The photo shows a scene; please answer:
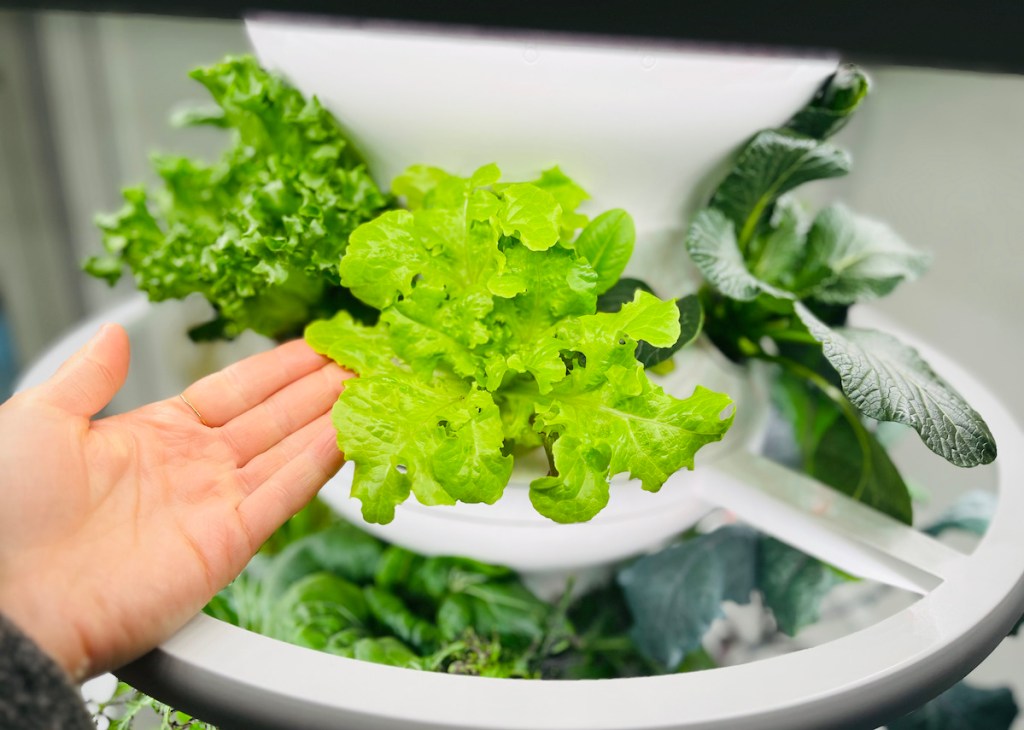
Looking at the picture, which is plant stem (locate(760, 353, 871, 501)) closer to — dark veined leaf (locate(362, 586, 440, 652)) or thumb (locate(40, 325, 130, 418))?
dark veined leaf (locate(362, 586, 440, 652))

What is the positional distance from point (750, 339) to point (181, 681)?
50 cm

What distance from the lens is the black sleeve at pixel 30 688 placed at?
1.15 ft

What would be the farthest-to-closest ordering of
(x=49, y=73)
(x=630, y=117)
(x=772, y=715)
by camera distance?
(x=49, y=73)
(x=630, y=117)
(x=772, y=715)

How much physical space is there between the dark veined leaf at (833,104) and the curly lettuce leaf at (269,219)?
337mm

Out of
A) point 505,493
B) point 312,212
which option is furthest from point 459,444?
point 312,212

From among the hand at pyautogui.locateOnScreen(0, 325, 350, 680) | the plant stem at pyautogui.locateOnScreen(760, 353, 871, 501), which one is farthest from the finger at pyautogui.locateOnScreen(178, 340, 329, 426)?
the plant stem at pyautogui.locateOnScreen(760, 353, 871, 501)

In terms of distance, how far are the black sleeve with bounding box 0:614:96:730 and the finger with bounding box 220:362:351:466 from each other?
19 centimetres

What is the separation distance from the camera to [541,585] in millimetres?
701

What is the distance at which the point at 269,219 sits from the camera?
60 centimetres

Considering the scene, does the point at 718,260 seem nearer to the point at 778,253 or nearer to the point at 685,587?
the point at 778,253

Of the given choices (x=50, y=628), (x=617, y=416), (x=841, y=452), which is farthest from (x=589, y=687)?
(x=841, y=452)

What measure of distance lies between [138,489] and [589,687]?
29cm

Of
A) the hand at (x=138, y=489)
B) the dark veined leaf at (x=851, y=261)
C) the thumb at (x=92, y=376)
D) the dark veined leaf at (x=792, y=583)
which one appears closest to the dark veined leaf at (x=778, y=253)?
the dark veined leaf at (x=851, y=261)

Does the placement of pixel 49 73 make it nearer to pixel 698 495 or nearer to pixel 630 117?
pixel 630 117
